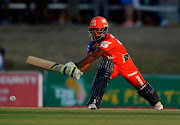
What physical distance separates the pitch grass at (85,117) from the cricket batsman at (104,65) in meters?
0.60

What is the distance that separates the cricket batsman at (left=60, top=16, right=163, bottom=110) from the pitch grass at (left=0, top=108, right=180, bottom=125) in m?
0.60

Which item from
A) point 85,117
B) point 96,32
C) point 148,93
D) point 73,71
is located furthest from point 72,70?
point 148,93

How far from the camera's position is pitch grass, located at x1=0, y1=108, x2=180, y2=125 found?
22.7ft

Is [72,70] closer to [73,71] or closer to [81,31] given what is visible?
[73,71]

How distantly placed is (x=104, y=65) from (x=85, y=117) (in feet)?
5.23

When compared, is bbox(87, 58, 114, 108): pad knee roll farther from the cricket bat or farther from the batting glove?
the cricket bat

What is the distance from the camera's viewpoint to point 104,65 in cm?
892

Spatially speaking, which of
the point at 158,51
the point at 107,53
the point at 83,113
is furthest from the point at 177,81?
the point at 83,113

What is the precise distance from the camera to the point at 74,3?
17.3 metres

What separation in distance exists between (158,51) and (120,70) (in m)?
8.26

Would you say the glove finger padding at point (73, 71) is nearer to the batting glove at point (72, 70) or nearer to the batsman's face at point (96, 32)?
the batting glove at point (72, 70)

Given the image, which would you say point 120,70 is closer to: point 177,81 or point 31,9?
point 177,81

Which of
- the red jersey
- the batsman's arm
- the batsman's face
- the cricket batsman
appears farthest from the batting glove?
the batsman's face

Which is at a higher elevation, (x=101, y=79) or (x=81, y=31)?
(x=101, y=79)
